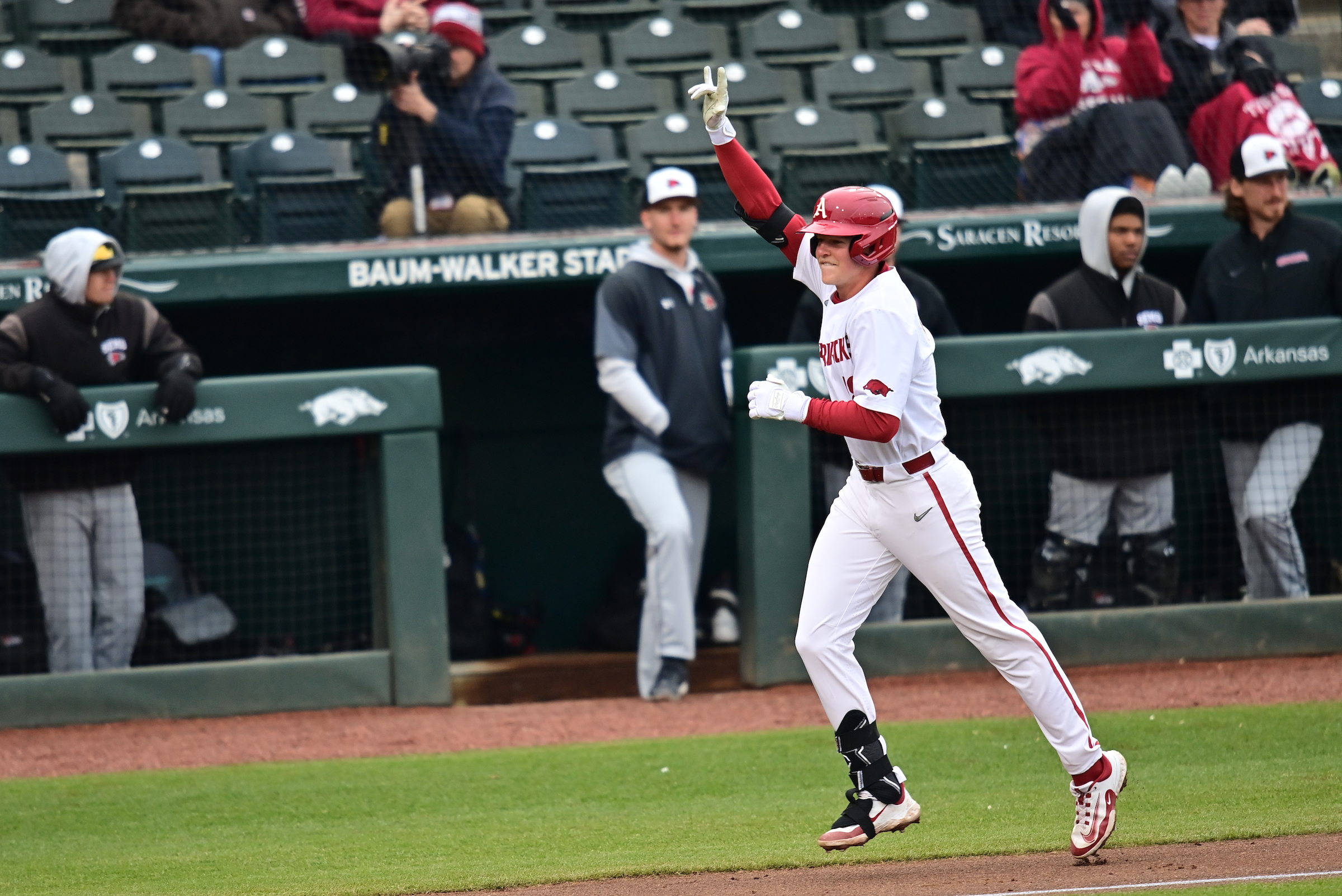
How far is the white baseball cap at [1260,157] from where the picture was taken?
635 centimetres

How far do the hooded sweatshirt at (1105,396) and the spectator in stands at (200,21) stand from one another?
15.7 ft

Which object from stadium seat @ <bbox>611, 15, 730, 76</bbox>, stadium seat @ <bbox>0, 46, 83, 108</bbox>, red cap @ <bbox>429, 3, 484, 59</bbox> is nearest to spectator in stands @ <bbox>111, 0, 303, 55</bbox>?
stadium seat @ <bbox>0, 46, 83, 108</bbox>

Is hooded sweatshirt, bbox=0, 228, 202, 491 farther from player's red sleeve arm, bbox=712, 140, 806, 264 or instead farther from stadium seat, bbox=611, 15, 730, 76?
stadium seat, bbox=611, 15, 730, 76

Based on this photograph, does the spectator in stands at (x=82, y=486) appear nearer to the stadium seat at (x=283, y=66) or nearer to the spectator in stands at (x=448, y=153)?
the spectator in stands at (x=448, y=153)

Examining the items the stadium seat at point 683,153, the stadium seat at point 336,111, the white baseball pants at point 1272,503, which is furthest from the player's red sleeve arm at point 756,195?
the stadium seat at point 336,111

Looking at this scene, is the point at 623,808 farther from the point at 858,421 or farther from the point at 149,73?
the point at 149,73

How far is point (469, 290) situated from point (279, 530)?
1.48 metres

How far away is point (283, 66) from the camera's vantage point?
28.0 feet

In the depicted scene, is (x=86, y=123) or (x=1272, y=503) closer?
(x=1272, y=503)

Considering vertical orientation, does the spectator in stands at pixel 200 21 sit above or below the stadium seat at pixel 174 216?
above

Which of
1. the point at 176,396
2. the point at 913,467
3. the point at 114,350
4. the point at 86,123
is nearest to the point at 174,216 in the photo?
the point at 114,350

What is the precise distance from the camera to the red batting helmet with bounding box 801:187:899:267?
12.4 ft

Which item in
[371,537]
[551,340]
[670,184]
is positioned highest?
[670,184]

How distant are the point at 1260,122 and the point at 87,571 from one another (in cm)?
573
